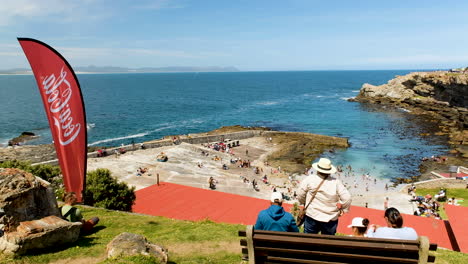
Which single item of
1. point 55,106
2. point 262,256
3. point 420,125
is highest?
point 55,106

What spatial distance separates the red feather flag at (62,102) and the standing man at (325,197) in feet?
35.1

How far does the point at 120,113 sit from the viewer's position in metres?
79.7

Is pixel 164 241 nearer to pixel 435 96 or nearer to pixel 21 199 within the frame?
pixel 21 199

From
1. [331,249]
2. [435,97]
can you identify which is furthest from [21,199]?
[435,97]

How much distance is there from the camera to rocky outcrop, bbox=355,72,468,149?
61.5 metres

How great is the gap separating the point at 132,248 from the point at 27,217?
2.77m

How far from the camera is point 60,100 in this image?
12383 mm

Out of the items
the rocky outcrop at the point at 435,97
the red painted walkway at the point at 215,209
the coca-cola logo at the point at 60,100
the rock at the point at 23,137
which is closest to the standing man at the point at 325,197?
the coca-cola logo at the point at 60,100

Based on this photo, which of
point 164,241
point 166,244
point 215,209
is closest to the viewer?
point 166,244

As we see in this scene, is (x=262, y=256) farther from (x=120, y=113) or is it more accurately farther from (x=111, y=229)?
(x=120, y=113)

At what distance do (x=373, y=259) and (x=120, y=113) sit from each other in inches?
3242

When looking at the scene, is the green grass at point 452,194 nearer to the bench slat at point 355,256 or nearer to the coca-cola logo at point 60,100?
the bench slat at point 355,256

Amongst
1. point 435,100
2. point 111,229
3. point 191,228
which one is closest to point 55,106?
point 111,229

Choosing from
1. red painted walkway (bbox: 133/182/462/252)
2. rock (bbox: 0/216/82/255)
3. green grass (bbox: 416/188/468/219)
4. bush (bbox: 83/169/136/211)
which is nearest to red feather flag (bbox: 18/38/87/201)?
bush (bbox: 83/169/136/211)
